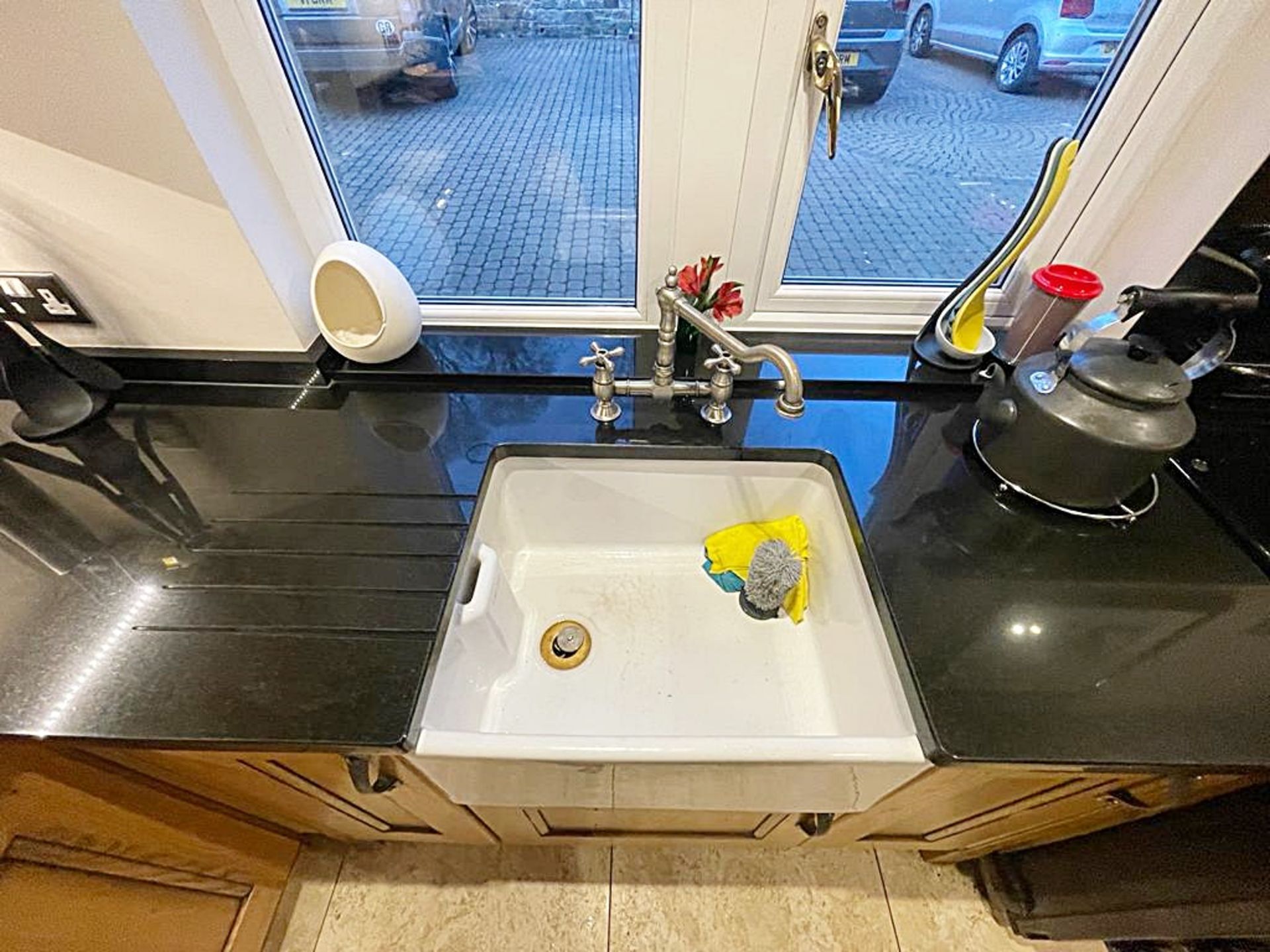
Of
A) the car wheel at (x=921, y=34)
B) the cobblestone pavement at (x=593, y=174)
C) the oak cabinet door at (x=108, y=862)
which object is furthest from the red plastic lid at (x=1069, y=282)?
the oak cabinet door at (x=108, y=862)

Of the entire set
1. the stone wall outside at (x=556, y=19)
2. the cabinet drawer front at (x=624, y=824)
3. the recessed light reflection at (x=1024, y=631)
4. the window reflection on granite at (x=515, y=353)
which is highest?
the stone wall outside at (x=556, y=19)

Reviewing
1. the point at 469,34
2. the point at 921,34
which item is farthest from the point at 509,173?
the point at 921,34

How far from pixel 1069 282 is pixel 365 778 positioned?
1298 mm

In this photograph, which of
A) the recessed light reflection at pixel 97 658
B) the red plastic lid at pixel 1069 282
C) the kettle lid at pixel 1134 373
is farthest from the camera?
the red plastic lid at pixel 1069 282

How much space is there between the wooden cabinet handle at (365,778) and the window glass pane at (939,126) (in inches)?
43.4

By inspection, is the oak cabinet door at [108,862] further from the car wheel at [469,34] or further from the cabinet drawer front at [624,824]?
the car wheel at [469,34]

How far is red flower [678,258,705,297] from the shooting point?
92 centimetres

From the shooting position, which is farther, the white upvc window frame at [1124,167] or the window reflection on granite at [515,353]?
the window reflection on granite at [515,353]

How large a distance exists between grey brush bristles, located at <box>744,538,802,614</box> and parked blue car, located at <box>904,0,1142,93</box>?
829 mm

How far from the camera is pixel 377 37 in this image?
85 centimetres

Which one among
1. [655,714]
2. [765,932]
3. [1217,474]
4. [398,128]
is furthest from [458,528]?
[1217,474]

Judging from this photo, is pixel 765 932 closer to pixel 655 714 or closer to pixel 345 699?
pixel 655 714

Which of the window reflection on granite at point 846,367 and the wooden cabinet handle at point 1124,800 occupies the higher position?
the window reflection on granite at point 846,367

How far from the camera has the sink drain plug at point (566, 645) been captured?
942mm
